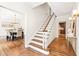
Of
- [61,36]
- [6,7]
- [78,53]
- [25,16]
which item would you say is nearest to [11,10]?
[6,7]

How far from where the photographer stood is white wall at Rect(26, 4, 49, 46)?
15.8ft

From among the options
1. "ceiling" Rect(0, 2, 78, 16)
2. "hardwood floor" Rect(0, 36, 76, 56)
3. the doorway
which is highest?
"ceiling" Rect(0, 2, 78, 16)

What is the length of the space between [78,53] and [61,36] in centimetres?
70

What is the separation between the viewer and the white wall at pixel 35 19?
4.80m

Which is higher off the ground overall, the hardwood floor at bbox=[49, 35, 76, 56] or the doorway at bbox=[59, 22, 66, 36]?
the doorway at bbox=[59, 22, 66, 36]


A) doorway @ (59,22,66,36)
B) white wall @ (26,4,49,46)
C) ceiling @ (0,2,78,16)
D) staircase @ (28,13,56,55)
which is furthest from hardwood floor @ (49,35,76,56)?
white wall @ (26,4,49,46)

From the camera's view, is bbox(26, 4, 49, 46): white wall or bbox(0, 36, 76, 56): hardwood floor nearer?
bbox(0, 36, 76, 56): hardwood floor

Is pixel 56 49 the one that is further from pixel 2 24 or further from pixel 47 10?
pixel 47 10

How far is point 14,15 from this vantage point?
3.65m

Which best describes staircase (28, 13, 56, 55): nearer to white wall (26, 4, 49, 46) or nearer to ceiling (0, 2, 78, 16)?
white wall (26, 4, 49, 46)

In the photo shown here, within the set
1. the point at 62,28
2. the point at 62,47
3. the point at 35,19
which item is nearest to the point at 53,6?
the point at 62,28

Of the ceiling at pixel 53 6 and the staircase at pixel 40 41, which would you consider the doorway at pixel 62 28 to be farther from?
the staircase at pixel 40 41

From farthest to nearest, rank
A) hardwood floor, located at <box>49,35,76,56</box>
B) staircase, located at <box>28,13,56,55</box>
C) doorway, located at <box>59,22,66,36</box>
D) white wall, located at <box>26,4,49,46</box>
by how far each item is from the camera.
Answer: white wall, located at <box>26,4,49,46</box>
staircase, located at <box>28,13,56,55</box>
hardwood floor, located at <box>49,35,76,56</box>
doorway, located at <box>59,22,66,36</box>

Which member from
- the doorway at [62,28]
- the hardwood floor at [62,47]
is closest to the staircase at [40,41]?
the hardwood floor at [62,47]
